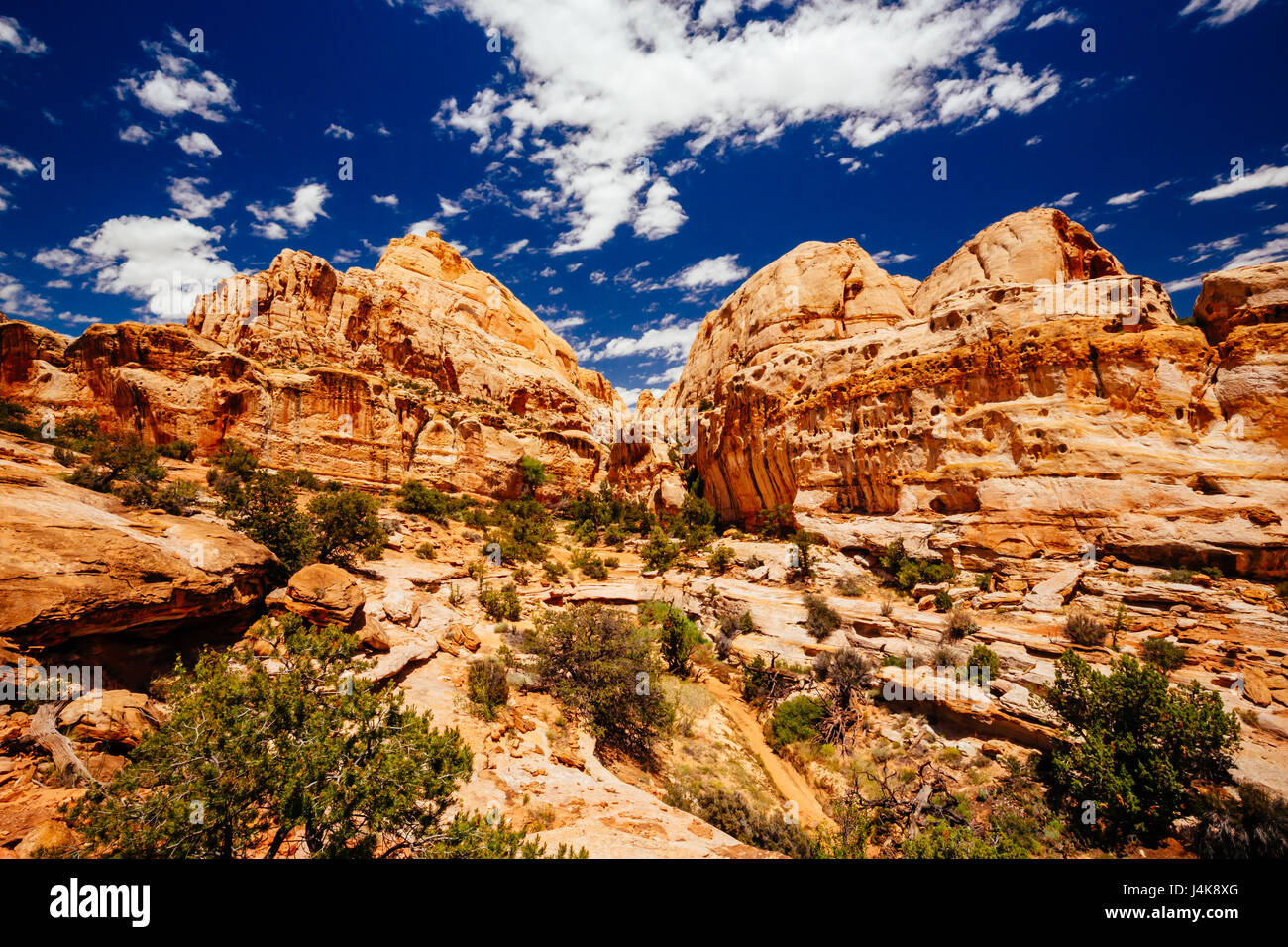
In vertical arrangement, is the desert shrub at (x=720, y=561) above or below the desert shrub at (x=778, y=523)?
below

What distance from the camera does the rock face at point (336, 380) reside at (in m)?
23.3

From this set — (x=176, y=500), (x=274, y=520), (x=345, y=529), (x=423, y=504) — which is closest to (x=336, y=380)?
(x=423, y=504)

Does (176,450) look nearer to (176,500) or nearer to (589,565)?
(176,500)

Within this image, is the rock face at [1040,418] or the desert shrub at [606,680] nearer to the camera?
the desert shrub at [606,680]

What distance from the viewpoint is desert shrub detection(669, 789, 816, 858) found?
7.48 m

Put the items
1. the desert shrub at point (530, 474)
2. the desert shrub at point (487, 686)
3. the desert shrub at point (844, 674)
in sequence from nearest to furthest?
the desert shrub at point (487, 686) < the desert shrub at point (844, 674) < the desert shrub at point (530, 474)

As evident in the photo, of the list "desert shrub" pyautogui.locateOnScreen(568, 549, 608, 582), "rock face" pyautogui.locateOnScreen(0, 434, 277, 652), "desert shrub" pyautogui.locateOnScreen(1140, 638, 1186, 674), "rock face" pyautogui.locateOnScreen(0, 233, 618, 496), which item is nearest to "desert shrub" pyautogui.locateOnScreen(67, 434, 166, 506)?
"rock face" pyautogui.locateOnScreen(0, 434, 277, 652)

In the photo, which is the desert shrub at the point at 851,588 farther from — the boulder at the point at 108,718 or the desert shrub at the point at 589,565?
the boulder at the point at 108,718

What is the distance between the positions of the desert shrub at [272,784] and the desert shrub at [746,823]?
15.3ft

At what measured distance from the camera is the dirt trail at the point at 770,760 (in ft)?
31.3

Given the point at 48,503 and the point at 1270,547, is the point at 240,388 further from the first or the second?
the point at 1270,547

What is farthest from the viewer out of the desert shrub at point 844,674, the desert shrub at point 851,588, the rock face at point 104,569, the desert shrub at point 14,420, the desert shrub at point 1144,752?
the desert shrub at point 14,420

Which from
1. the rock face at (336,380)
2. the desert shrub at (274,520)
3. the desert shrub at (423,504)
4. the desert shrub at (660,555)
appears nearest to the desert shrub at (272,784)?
the desert shrub at (274,520)

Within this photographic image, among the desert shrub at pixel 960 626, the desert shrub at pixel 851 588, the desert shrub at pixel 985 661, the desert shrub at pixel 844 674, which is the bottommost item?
the desert shrub at pixel 844 674
